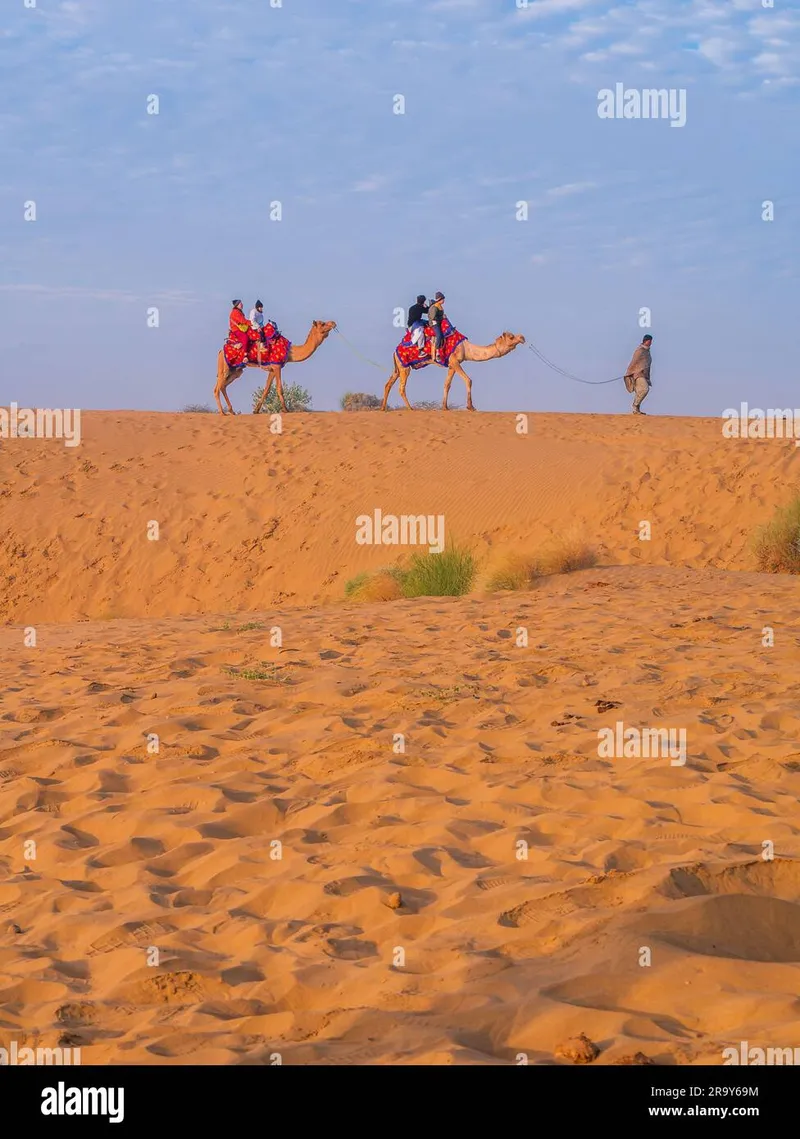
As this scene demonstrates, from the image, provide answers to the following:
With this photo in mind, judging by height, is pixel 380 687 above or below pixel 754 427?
below

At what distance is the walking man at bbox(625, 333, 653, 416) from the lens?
82.6 ft

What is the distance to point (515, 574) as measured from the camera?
1412 cm

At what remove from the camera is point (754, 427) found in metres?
24.2

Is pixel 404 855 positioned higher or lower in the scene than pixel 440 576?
lower

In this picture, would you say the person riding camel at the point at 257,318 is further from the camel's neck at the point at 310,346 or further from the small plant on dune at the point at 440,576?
the small plant on dune at the point at 440,576

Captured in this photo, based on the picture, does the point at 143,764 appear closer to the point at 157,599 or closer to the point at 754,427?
the point at 157,599

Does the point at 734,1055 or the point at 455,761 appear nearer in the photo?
the point at 734,1055

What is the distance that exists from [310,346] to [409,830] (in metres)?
22.3

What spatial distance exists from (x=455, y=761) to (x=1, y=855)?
7.22 feet

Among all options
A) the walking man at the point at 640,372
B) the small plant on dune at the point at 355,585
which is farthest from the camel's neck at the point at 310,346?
the small plant on dune at the point at 355,585

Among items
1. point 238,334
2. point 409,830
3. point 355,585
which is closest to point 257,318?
point 238,334

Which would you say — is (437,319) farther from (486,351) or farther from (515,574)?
(515,574)

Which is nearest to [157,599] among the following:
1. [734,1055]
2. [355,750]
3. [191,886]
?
[355,750]

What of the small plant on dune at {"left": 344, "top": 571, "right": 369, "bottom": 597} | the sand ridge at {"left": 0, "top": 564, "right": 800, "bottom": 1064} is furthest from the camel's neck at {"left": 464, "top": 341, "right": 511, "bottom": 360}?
the sand ridge at {"left": 0, "top": 564, "right": 800, "bottom": 1064}
